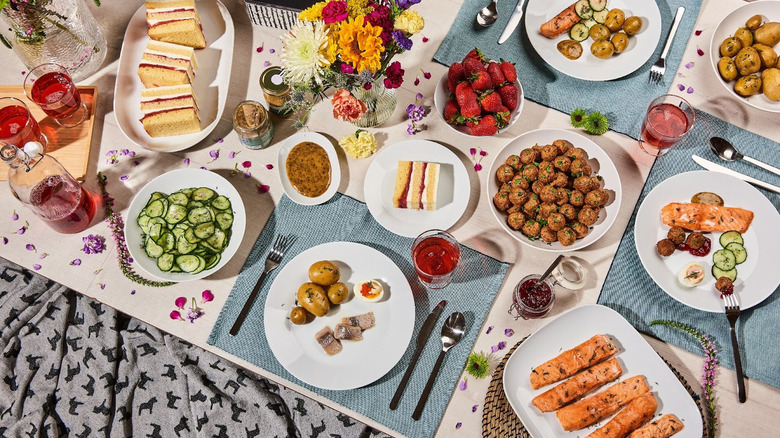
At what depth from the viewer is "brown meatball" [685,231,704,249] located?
230cm

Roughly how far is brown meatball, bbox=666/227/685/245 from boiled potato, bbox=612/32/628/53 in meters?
0.91

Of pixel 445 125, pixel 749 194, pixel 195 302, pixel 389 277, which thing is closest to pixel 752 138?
pixel 749 194

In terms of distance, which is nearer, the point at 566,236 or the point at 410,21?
the point at 410,21

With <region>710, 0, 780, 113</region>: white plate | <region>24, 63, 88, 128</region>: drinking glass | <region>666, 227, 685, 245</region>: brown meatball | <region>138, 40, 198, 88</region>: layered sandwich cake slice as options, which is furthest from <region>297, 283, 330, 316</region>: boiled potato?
<region>710, 0, 780, 113</region>: white plate

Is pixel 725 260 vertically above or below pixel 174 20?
above

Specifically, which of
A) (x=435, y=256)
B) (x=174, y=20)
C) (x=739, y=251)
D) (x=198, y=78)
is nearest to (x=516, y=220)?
(x=435, y=256)

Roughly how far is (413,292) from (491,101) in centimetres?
92

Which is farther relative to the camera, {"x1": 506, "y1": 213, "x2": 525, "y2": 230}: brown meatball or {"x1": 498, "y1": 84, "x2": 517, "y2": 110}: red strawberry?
{"x1": 498, "y1": 84, "x2": 517, "y2": 110}: red strawberry

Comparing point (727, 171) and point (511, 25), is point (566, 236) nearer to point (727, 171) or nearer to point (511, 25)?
point (727, 171)

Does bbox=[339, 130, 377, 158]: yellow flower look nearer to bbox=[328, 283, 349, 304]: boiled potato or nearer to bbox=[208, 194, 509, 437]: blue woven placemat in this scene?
bbox=[208, 194, 509, 437]: blue woven placemat

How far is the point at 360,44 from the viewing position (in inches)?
74.1

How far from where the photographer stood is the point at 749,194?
2.37m

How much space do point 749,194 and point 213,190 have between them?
7.91 ft

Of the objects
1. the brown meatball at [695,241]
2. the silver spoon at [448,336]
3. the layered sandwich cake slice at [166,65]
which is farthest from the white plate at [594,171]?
the layered sandwich cake slice at [166,65]
